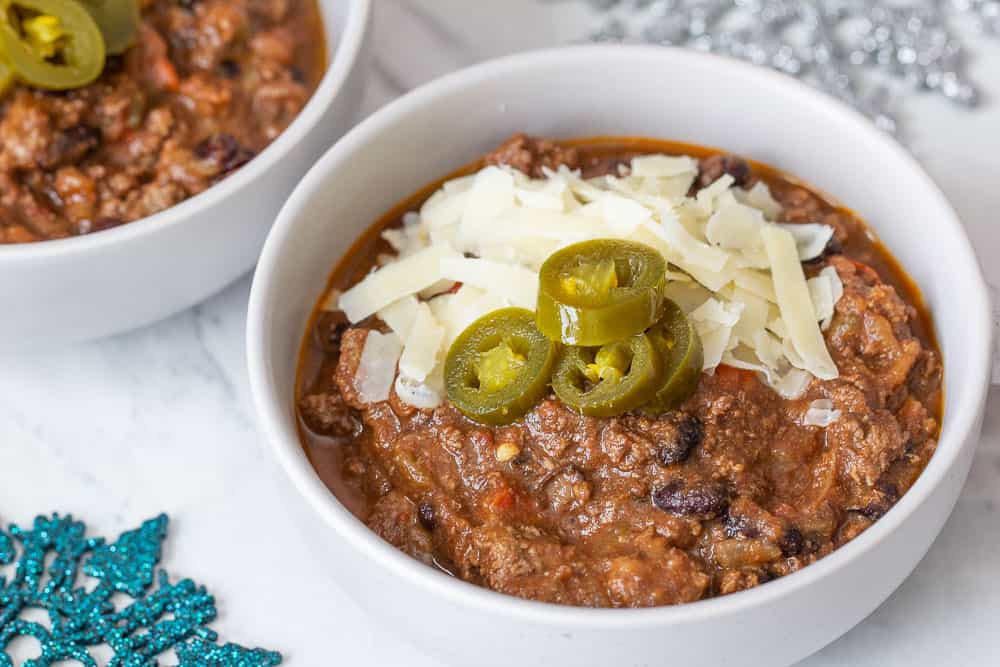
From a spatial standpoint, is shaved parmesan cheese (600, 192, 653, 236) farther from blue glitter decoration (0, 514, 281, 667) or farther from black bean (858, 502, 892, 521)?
blue glitter decoration (0, 514, 281, 667)

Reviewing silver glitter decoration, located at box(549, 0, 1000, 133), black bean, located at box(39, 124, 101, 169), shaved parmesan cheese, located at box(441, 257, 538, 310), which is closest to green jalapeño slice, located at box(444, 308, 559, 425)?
shaved parmesan cheese, located at box(441, 257, 538, 310)

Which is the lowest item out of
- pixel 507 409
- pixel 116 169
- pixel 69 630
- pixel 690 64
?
pixel 69 630

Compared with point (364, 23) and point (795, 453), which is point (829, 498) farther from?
point (364, 23)

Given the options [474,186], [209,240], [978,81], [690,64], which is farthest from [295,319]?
[978,81]

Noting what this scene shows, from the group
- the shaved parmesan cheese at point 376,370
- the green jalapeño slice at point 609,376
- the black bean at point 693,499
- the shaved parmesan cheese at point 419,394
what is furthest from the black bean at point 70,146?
the black bean at point 693,499

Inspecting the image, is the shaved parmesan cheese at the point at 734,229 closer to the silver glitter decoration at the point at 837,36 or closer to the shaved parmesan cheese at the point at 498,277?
the shaved parmesan cheese at the point at 498,277

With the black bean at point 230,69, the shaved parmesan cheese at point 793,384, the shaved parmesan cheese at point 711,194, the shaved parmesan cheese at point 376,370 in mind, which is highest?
the shaved parmesan cheese at point 711,194
